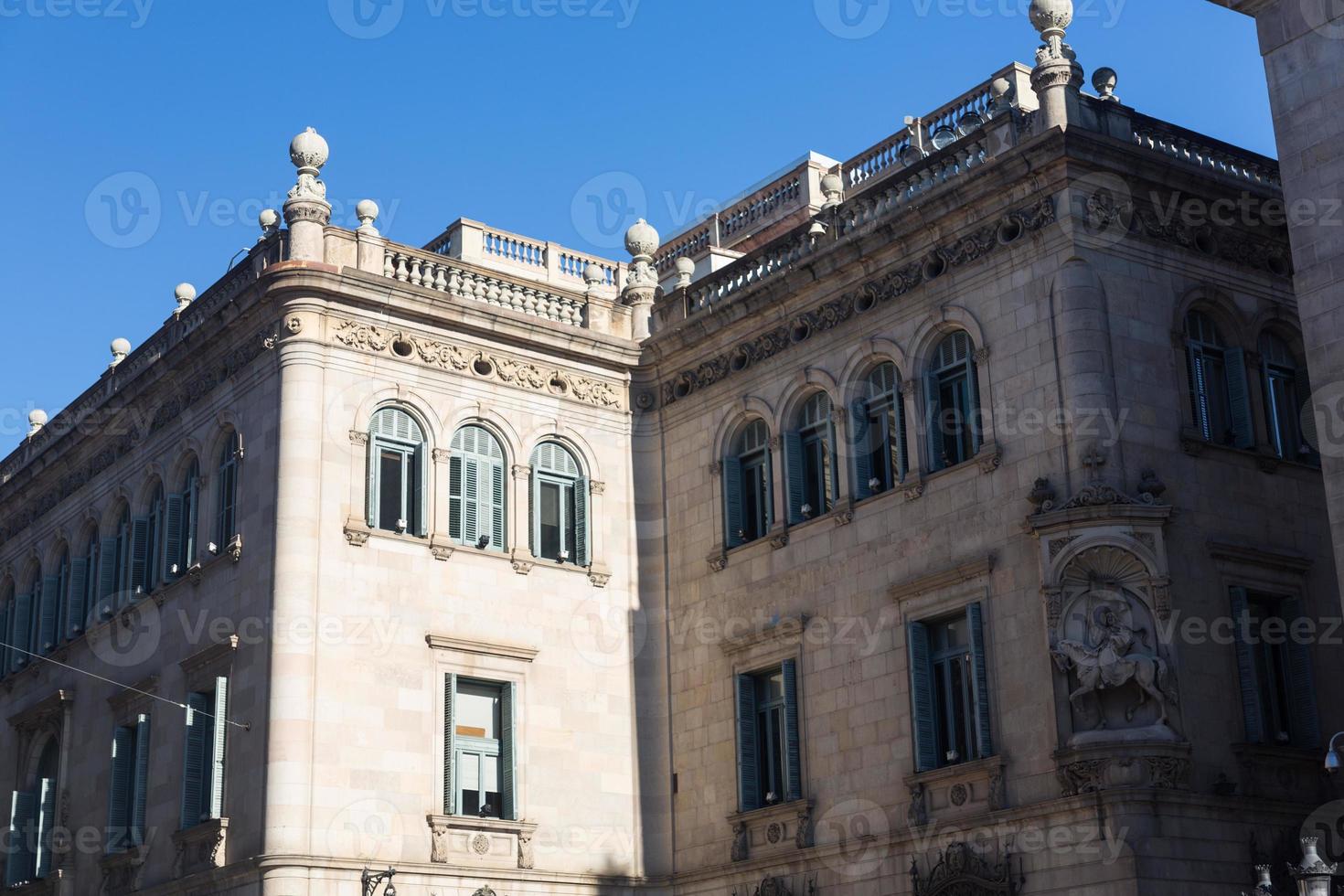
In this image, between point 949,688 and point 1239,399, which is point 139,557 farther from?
point 1239,399

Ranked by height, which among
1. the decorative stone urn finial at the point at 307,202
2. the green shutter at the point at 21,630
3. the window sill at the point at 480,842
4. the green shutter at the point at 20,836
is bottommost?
the window sill at the point at 480,842

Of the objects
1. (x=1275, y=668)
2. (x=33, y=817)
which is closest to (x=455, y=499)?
(x=33, y=817)

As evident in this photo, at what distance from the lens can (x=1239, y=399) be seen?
25969 mm

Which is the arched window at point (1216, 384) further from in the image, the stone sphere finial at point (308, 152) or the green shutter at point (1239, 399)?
the stone sphere finial at point (308, 152)

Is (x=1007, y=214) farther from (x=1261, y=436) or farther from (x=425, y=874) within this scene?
(x=425, y=874)

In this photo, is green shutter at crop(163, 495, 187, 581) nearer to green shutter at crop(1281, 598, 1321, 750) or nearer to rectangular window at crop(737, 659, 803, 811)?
rectangular window at crop(737, 659, 803, 811)

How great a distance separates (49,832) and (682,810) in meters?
12.1

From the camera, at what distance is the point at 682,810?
95.4 feet

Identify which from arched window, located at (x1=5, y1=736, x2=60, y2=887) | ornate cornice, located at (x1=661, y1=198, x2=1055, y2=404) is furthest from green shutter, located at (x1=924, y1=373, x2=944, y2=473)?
arched window, located at (x1=5, y1=736, x2=60, y2=887)

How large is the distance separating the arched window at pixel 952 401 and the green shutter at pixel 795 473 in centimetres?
281

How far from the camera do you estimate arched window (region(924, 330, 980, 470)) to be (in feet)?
85.0

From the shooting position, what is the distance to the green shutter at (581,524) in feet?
99.1

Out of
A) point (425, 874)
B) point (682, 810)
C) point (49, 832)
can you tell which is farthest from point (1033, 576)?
point (49, 832)

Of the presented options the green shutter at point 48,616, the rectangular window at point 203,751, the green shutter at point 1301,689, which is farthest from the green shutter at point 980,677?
the green shutter at point 48,616
